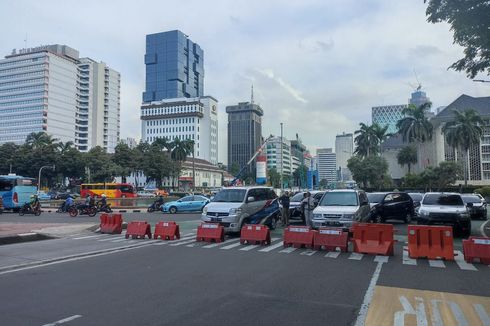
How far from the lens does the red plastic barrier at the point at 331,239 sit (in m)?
12.5

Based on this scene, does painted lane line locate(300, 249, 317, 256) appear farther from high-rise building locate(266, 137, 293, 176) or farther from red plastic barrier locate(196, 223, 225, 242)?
high-rise building locate(266, 137, 293, 176)

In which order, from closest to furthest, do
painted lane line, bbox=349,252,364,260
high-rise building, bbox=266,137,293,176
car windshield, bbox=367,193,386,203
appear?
painted lane line, bbox=349,252,364,260, car windshield, bbox=367,193,386,203, high-rise building, bbox=266,137,293,176

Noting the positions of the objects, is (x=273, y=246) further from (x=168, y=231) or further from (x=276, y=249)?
(x=168, y=231)

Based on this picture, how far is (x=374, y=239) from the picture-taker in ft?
40.2

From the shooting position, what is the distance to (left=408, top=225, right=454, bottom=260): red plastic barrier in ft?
37.1

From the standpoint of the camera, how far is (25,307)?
6758 millimetres

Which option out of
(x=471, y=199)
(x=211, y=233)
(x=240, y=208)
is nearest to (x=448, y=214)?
(x=240, y=208)

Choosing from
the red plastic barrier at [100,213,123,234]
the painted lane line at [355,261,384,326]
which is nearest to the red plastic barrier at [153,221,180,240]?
the red plastic barrier at [100,213,123,234]

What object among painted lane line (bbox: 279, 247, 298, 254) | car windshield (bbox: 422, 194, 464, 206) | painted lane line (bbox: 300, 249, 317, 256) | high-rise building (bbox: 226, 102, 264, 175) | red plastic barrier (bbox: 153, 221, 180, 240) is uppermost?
high-rise building (bbox: 226, 102, 264, 175)

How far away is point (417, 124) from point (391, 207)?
5896cm

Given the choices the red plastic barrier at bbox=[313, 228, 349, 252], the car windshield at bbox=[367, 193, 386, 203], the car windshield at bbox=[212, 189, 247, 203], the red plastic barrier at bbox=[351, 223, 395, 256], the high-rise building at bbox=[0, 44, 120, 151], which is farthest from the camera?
the high-rise building at bbox=[0, 44, 120, 151]

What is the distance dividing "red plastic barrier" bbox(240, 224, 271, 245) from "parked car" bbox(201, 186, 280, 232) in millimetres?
1548

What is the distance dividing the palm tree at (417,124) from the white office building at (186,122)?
368 ft

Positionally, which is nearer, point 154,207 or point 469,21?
point 469,21
